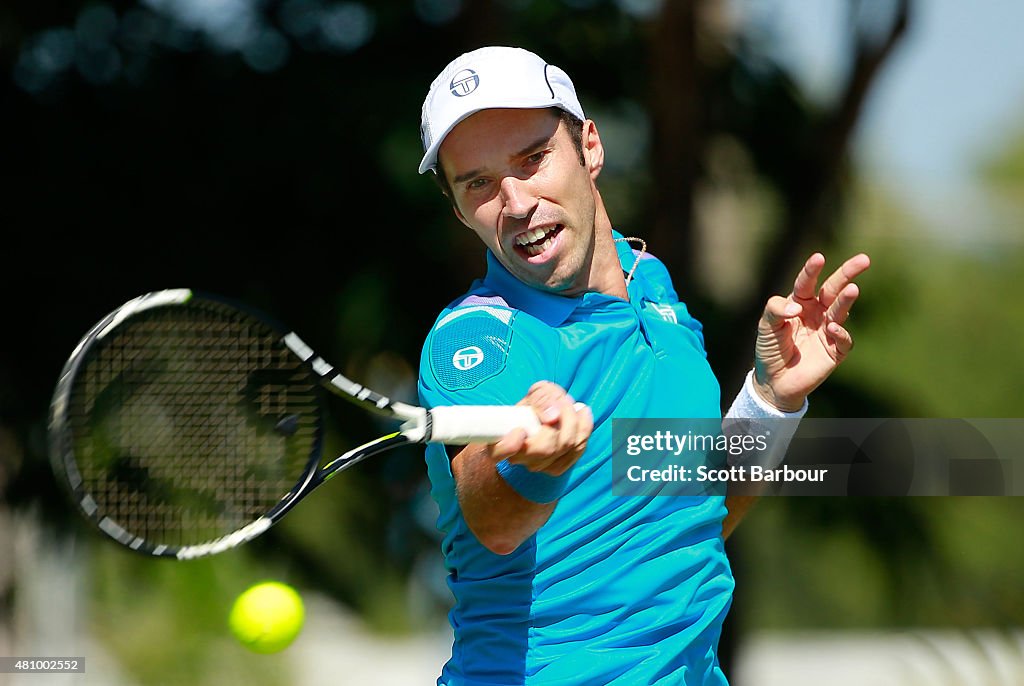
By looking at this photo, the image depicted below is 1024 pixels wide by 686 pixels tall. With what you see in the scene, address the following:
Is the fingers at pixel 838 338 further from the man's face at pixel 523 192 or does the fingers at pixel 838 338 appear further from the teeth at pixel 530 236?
the teeth at pixel 530 236

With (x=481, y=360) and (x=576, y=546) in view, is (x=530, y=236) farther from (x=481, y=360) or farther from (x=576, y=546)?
(x=576, y=546)

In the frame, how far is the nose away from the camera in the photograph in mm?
2393

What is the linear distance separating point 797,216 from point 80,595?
167 inches

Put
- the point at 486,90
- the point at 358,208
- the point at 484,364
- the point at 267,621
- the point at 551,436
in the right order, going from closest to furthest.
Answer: the point at 551,436
the point at 484,364
the point at 486,90
the point at 267,621
the point at 358,208

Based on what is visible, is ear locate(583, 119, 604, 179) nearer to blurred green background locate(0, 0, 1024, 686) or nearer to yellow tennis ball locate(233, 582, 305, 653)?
yellow tennis ball locate(233, 582, 305, 653)

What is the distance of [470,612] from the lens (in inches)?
95.1

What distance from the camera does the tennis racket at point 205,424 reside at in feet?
7.85

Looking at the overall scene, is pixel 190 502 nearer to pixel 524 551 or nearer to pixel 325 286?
pixel 524 551

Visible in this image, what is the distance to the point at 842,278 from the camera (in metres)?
2.66

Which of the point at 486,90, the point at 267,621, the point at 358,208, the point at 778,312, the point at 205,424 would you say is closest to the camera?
the point at 486,90

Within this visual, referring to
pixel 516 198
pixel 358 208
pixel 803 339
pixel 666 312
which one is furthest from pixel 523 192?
pixel 358 208

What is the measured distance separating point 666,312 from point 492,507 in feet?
2.23

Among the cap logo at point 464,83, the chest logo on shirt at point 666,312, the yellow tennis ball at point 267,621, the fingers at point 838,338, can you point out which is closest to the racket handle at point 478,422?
the chest logo on shirt at point 666,312

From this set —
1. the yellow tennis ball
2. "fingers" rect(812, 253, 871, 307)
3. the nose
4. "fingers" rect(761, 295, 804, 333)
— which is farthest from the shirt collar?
the yellow tennis ball
